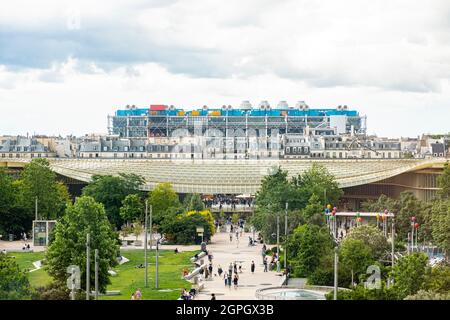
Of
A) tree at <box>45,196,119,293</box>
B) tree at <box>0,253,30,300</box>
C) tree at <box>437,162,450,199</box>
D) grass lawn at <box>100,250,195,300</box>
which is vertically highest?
tree at <box>437,162,450,199</box>

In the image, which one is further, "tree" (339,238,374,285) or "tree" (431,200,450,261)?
"tree" (431,200,450,261)

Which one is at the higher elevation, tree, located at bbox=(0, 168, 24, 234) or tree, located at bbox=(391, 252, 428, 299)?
tree, located at bbox=(0, 168, 24, 234)

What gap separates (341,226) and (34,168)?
13.3m

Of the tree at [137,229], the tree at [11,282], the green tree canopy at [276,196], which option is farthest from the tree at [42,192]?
the tree at [11,282]

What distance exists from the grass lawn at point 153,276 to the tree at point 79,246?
2.74 feet

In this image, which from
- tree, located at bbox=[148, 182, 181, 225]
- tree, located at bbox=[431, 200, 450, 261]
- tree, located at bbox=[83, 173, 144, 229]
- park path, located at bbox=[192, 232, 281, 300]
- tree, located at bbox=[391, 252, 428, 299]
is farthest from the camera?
tree, located at bbox=[148, 182, 181, 225]

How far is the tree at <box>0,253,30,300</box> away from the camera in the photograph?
18.7m

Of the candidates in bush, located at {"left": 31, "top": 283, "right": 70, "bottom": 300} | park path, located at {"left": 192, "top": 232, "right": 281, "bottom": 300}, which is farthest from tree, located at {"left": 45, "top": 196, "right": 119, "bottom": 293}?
park path, located at {"left": 192, "top": 232, "right": 281, "bottom": 300}

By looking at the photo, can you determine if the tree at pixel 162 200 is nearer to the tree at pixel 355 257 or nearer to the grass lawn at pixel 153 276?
the grass lawn at pixel 153 276

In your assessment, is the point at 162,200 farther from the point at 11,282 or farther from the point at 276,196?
the point at 11,282

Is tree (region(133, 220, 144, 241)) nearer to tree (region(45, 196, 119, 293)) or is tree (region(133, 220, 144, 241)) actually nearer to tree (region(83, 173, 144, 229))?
tree (region(83, 173, 144, 229))

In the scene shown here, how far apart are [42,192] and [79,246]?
19683 mm

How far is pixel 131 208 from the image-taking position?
4250 centimetres

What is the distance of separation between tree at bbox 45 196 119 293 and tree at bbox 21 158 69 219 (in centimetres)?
1665
